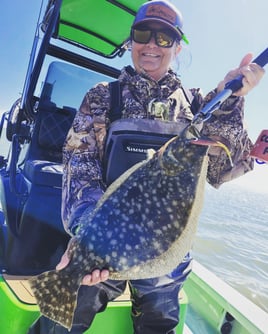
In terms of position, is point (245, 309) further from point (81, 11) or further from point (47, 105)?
point (81, 11)

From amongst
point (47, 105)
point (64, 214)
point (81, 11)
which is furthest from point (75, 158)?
point (81, 11)

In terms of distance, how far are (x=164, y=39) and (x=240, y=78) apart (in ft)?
2.59

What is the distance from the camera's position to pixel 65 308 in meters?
1.64

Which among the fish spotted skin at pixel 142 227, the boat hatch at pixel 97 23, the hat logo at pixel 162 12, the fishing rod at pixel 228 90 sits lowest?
the fish spotted skin at pixel 142 227

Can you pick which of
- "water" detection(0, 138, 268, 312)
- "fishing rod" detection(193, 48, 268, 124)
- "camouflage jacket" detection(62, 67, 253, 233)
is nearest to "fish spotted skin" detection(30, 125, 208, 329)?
"fishing rod" detection(193, 48, 268, 124)

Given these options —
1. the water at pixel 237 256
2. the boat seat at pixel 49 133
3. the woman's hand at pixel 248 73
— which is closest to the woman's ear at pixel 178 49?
the woman's hand at pixel 248 73

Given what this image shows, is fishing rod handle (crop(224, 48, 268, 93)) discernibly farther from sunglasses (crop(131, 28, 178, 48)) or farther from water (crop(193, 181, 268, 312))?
water (crop(193, 181, 268, 312))

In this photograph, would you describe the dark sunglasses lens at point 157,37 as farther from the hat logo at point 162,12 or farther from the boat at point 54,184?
the boat at point 54,184

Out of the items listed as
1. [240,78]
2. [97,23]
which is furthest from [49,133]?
[240,78]

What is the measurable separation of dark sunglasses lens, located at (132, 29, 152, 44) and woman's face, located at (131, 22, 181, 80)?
0.02 meters

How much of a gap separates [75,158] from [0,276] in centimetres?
138

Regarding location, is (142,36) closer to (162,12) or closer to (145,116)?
(162,12)

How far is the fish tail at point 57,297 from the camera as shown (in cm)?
163

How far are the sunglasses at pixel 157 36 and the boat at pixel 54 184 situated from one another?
1.49 meters
